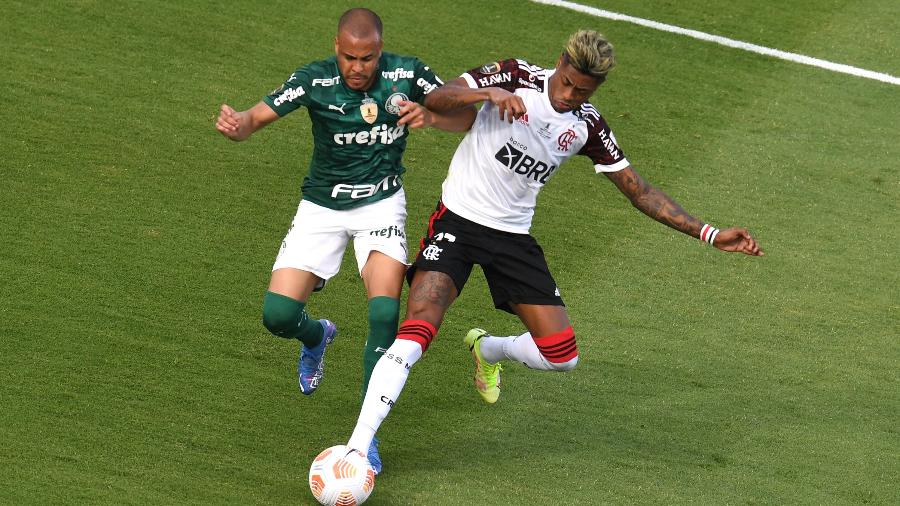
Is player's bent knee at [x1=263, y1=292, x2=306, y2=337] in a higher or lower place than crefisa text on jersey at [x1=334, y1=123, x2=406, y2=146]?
lower

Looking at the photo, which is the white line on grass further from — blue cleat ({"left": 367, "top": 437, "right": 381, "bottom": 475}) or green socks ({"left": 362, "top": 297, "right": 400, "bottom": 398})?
blue cleat ({"left": 367, "top": 437, "right": 381, "bottom": 475})

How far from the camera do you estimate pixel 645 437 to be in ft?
29.1

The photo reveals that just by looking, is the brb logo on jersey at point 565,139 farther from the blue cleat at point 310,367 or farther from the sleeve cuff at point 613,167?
the blue cleat at point 310,367

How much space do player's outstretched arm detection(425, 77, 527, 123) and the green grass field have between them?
6.69ft

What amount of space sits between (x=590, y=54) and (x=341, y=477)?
277 cm

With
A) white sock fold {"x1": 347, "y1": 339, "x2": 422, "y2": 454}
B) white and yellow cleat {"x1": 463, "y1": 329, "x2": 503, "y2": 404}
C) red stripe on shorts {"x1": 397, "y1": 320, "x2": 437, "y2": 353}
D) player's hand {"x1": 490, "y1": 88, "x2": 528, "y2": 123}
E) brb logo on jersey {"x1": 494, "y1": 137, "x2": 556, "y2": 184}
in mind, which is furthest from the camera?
white and yellow cleat {"x1": 463, "y1": 329, "x2": 503, "y2": 404}

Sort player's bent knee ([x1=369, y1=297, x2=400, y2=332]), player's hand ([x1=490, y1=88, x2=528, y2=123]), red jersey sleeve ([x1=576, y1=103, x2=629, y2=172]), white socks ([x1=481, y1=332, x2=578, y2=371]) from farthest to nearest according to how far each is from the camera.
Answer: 1. white socks ([x1=481, y1=332, x2=578, y2=371])
2. red jersey sleeve ([x1=576, y1=103, x2=629, y2=172])
3. player's bent knee ([x1=369, y1=297, x2=400, y2=332])
4. player's hand ([x1=490, y1=88, x2=528, y2=123])

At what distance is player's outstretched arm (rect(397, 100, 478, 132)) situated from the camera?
7.92 metres

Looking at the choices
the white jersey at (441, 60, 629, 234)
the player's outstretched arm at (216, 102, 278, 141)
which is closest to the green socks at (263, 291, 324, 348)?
the player's outstretched arm at (216, 102, 278, 141)

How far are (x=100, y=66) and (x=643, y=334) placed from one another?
226 inches

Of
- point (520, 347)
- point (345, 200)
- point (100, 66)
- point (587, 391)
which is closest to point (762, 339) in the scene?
point (587, 391)

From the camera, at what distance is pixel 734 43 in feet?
47.0

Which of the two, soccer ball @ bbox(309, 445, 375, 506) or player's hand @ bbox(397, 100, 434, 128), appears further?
player's hand @ bbox(397, 100, 434, 128)

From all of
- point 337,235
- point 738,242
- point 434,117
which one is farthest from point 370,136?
point 738,242
